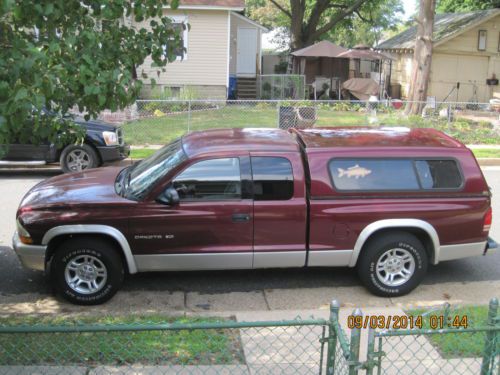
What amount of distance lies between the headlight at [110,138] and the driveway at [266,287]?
498 cm

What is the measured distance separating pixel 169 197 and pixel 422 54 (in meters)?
16.6

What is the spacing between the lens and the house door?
28.5 meters

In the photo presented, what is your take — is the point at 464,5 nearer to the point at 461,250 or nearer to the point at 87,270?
the point at 461,250

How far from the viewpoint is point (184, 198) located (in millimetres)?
5871

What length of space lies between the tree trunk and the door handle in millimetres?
14814

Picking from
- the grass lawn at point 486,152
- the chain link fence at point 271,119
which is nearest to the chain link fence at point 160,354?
the chain link fence at point 271,119

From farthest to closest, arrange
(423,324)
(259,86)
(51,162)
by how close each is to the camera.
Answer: (259,86)
(51,162)
(423,324)

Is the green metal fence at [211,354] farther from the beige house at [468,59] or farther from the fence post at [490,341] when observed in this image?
the beige house at [468,59]

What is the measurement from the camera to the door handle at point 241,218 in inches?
230

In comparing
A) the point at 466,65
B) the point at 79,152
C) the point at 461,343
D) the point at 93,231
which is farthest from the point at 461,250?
the point at 466,65

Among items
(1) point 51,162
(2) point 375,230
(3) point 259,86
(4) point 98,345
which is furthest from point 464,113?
(4) point 98,345

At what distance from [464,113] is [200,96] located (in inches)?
421

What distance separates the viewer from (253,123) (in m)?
17.9

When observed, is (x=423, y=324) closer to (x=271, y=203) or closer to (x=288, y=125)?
(x=271, y=203)
